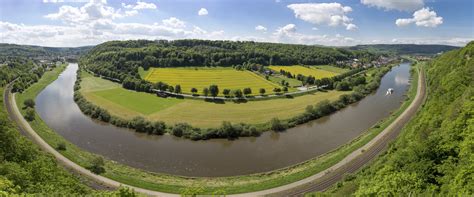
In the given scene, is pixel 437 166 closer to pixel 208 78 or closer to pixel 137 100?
pixel 137 100

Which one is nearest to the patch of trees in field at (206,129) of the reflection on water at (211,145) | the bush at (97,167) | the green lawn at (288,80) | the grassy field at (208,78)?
the reflection on water at (211,145)

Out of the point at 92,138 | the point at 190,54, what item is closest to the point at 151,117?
the point at 92,138

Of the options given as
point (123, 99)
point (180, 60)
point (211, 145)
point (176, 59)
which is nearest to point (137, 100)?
point (123, 99)

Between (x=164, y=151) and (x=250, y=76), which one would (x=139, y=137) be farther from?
(x=250, y=76)

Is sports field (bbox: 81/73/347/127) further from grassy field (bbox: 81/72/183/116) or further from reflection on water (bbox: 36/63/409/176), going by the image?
reflection on water (bbox: 36/63/409/176)

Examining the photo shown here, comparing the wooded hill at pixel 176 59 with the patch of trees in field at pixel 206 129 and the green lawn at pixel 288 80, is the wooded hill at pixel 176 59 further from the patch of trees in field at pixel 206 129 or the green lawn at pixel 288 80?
the patch of trees in field at pixel 206 129

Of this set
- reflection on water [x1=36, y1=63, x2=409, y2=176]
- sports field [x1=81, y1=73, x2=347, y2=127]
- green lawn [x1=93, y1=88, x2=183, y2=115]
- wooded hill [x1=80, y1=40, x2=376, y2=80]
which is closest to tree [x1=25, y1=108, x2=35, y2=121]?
reflection on water [x1=36, y1=63, x2=409, y2=176]
